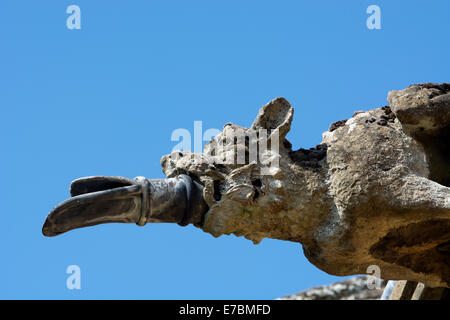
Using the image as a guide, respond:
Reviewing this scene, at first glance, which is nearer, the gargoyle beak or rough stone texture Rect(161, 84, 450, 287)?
the gargoyle beak

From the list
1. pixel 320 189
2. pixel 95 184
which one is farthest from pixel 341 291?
pixel 95 184

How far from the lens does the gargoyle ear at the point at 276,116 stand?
19.5 feet

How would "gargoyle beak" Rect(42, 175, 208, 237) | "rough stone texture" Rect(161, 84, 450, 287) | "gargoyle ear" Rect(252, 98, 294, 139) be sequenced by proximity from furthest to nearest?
"gargoyle ear" Rect(252, 98, 294, 139) → "rough stone texture" Rect(161, 84, 450, 287) → "gargoyle beak" Rect(42, 175, 208, 237)

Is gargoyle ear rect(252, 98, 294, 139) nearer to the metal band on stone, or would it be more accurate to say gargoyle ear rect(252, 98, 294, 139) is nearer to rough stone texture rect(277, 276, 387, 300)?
the metal band on stone

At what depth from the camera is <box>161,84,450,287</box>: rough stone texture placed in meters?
5.66

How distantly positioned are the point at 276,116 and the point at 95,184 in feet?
4.37

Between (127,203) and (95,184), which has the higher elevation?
(95,184)

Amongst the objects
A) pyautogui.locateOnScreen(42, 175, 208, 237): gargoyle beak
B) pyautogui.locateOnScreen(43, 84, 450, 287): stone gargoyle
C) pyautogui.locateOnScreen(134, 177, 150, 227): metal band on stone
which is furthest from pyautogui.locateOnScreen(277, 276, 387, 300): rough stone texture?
pyautogui.locateOnScreen(134, 177, 150, 227): metal band on stone

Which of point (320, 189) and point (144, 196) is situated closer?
point (144, 196)

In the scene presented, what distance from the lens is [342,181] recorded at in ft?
18.9

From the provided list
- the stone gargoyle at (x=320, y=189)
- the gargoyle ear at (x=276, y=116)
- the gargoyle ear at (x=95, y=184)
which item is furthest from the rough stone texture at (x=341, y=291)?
the gargoyle ear at (x=95, y=184)

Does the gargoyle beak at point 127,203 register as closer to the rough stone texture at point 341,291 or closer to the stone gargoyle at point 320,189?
the stone gargoyle at point 320,189

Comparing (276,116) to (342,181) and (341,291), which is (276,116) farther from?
(341,291)

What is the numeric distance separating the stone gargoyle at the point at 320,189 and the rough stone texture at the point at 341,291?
4.35 metres
